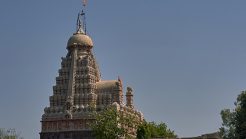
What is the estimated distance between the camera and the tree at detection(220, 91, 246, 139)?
66.0 metres

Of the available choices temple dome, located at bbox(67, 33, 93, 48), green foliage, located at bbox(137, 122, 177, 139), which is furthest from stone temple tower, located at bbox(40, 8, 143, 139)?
green foliage, located at bbox(137, 122, 177, 139)

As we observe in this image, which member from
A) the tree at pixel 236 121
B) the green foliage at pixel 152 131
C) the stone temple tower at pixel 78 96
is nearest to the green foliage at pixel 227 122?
the tree at pixel 236 121

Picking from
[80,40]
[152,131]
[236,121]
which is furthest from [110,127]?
[80,40]

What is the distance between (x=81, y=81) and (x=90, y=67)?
3766mm

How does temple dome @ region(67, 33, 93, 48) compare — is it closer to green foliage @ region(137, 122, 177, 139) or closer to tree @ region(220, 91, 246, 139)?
green foliage @ region(137, 122, 177, 139)

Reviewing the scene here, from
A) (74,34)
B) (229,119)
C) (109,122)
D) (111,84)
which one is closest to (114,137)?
(109,122)

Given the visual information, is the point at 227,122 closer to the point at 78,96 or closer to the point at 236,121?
the point at 236,121

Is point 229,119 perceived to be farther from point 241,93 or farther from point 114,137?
point 114,137

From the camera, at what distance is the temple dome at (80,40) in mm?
128250

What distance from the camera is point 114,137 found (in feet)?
298

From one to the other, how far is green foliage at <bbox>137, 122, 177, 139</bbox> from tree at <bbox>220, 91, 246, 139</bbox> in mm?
22222

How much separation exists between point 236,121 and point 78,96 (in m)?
59.8

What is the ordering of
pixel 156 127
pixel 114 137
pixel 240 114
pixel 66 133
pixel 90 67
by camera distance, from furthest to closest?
pixel 90 67
pixel 66 133
pixel 156 127
pixel 114 137
pixel 240 114

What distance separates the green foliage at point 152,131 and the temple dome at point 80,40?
28.0 metres
